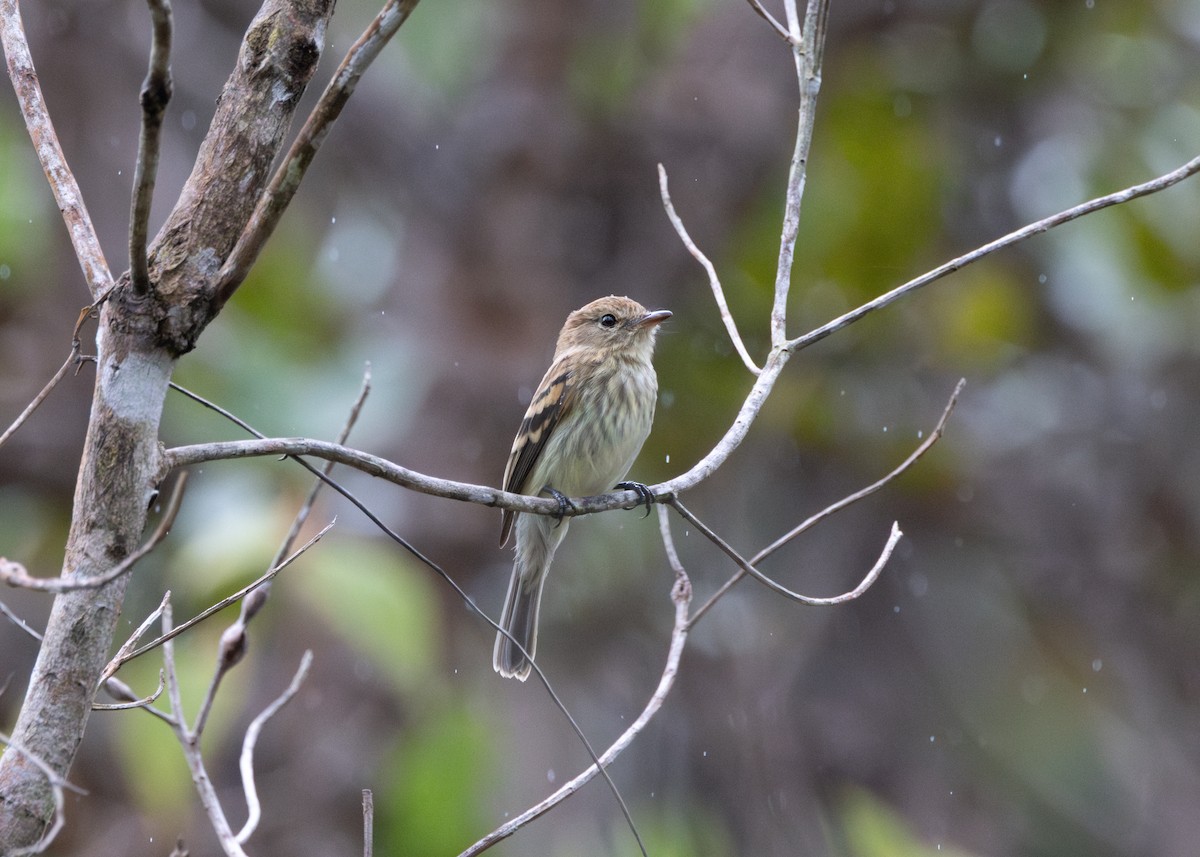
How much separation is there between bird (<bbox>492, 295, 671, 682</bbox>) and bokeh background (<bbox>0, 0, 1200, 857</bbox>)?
0.69 m

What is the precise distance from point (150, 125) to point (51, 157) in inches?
26.0

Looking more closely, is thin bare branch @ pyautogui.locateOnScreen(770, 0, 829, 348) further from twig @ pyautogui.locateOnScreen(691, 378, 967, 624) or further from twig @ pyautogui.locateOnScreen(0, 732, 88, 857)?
twig @ pyautogui.locateOnScreen(0, 732, 88, 857)

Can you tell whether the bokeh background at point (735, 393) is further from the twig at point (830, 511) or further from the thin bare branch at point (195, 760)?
the thin bare branch at point (195, 760)

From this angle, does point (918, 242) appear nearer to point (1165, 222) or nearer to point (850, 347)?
point (850, 347)

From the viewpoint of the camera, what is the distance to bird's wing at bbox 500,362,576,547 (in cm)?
518

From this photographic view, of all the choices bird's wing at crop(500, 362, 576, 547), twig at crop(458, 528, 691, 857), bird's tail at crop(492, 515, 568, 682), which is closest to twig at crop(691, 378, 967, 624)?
twig at crop(458, 528, 691, 857)

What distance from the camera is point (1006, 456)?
291 inches

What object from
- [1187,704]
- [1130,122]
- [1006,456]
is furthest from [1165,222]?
A: [1187,704]

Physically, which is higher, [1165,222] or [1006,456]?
[1165,222]

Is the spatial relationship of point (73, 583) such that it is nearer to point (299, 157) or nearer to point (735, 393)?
point (299, 157)

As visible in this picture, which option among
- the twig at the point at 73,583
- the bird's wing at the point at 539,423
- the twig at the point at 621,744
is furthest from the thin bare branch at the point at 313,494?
the bird's wing at the point at 539,423

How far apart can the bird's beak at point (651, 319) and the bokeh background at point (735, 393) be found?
1393 mm

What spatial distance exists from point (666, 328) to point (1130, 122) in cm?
323

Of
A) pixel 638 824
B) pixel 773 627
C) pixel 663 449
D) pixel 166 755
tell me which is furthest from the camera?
pixel 773 627
